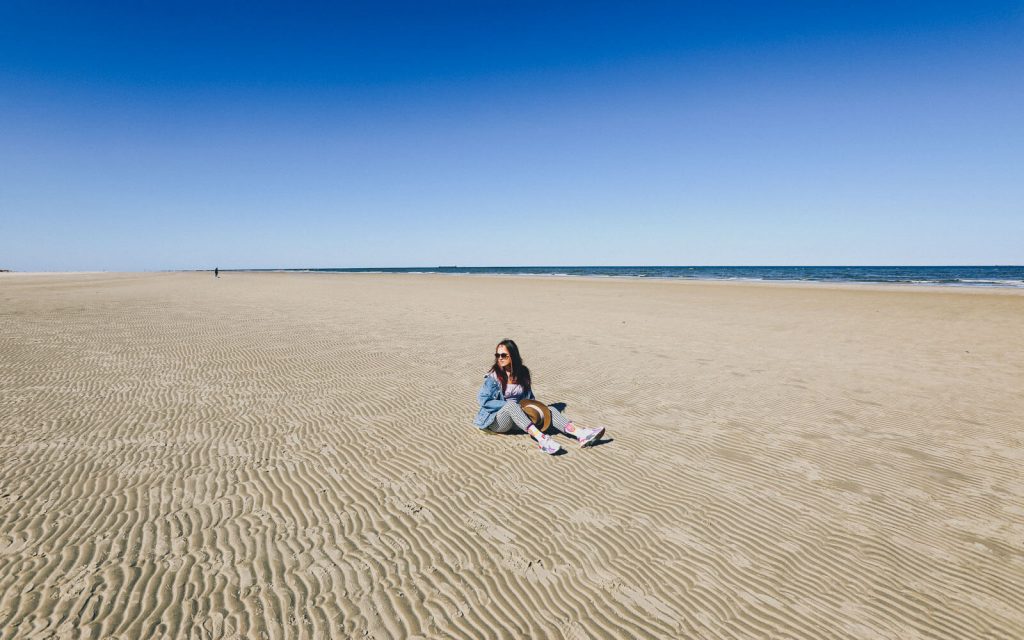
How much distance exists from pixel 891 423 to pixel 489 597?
24.5ft

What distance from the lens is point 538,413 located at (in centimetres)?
673

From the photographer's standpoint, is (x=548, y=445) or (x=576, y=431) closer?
(x=548, y=445)

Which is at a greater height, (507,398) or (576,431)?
(507,398)

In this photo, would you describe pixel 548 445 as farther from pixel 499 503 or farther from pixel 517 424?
pixel 499 503

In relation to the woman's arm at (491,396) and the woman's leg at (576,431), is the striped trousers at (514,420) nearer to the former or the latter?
the woman's leg at (576,431)

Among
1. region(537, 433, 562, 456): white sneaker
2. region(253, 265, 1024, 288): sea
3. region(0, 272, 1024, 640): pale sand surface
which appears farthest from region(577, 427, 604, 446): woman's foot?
region(253, 265, 1024, 288): sea

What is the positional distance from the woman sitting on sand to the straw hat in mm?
94

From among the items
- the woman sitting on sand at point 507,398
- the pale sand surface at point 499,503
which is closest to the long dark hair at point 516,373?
the woman sitting on sand at point 507,398

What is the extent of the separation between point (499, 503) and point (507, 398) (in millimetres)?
2079

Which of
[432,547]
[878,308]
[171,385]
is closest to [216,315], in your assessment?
[171,385]

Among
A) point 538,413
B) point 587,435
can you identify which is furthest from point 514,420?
point 587,435

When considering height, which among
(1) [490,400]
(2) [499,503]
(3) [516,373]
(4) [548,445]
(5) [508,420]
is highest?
(3) [516,373]

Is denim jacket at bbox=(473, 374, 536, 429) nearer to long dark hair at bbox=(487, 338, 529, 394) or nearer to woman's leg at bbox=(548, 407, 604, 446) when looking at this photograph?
long dark hair at bbox=(487, 338, 529, 394)

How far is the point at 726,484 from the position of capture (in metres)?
5.50
